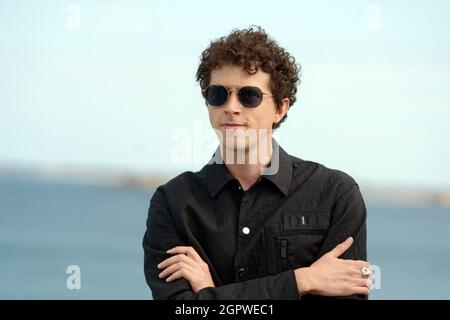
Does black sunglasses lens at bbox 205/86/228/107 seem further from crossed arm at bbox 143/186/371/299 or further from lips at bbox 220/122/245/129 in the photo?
crossed arm at bbox 143/186/371/299

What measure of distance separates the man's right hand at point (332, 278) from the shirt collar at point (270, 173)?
398 millimetres

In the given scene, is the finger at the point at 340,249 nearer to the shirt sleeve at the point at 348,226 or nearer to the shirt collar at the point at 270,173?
the shirt sleeve at the point at 348,226

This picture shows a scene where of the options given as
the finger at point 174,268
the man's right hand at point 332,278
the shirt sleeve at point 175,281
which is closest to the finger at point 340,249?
the man's right hand at point 332,278

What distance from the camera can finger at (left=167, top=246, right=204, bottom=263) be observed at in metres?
4.22

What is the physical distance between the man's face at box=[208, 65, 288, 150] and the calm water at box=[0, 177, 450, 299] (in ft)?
30.8

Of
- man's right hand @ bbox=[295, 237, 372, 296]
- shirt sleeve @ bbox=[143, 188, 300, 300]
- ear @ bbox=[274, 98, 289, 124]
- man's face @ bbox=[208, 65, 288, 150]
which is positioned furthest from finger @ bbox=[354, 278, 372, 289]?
ear @ bbox=[274, 98, 289, 124]

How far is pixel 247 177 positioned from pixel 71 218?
3009 centimetres

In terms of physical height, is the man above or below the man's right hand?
above

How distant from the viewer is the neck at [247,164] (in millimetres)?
4371

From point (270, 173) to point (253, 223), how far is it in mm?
251

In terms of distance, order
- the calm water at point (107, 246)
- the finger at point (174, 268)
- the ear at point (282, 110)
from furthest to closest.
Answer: the calm water at point (107, 246) < the ear at point (282, 110) < the finger at point (174, 268)
